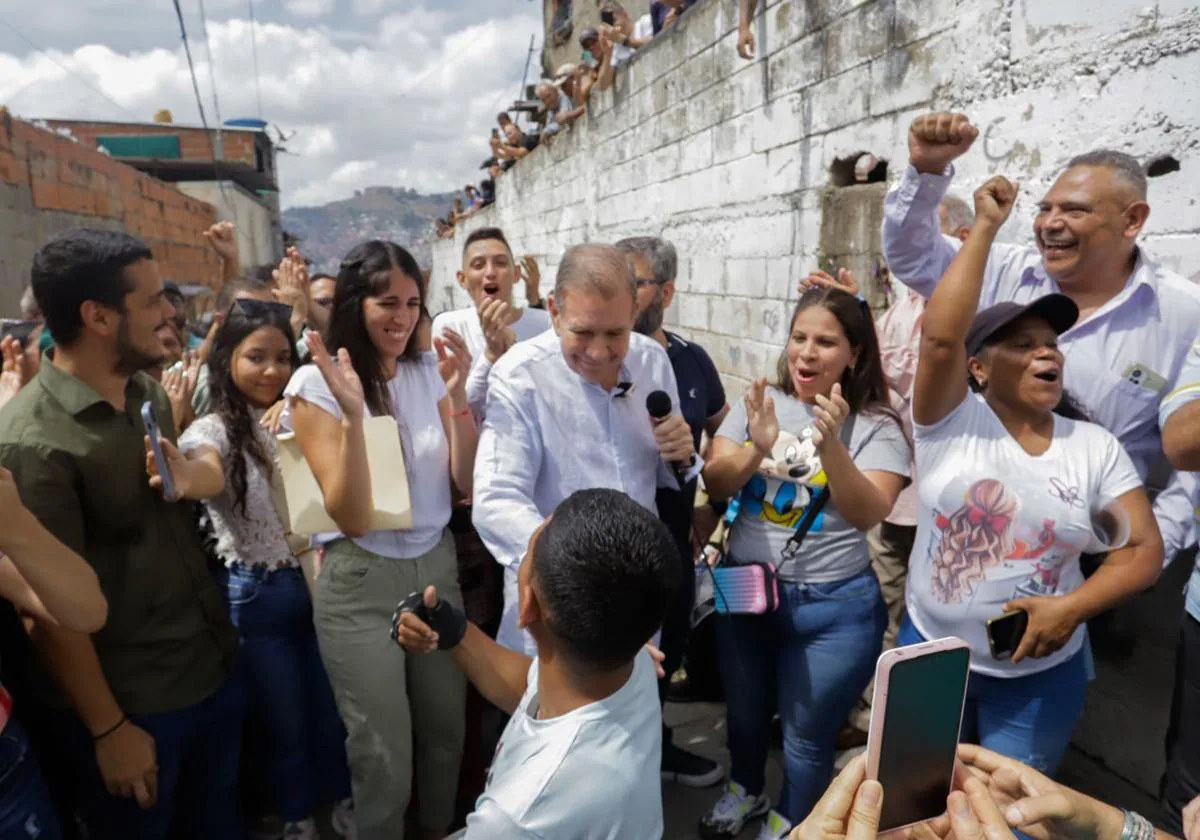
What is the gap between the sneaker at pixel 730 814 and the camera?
273 centimetres

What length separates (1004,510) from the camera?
201 centimetres

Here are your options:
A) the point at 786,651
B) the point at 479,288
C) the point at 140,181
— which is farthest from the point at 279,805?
the point at 140,181

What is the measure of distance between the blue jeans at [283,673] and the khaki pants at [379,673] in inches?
7.5

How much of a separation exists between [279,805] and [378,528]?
1214 mm

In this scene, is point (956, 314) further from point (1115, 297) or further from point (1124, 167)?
point (1124, 167)

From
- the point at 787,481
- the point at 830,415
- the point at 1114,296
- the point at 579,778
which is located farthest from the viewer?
the point at 787,481

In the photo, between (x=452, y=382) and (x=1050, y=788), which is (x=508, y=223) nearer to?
(x=452, y=382)

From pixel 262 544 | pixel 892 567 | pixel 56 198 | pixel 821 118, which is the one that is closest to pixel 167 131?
pixel 56 198

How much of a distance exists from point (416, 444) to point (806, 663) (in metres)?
1.42

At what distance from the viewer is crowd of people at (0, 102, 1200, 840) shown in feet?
6.45

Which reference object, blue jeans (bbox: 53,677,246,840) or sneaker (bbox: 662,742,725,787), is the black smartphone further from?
sneaker (bbox: 662,742,725,787)

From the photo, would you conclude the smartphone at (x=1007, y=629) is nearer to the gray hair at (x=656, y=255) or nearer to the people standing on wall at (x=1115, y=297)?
the people standing on wall at (x=1115, y=297)

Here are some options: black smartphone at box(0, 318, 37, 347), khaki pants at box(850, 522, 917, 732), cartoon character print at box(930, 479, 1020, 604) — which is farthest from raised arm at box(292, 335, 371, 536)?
khaki pants at box(850, 522, 917, 732)

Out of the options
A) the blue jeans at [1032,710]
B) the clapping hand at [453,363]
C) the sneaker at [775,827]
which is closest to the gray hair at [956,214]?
the blue jeans at [1032,710]
